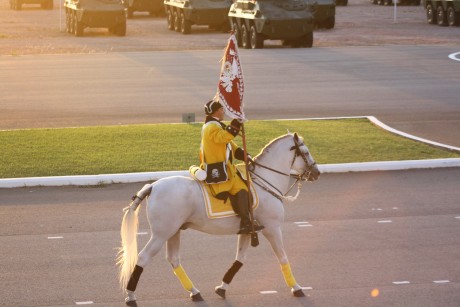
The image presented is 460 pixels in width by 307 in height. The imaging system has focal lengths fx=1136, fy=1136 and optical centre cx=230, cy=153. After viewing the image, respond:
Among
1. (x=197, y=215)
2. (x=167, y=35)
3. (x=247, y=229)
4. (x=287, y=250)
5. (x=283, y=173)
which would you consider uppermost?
(x=283, y=173)

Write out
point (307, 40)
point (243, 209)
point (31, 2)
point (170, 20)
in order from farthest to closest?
point (31, 2) → point (170, 20) → point (307, 40) → point (243, 209)

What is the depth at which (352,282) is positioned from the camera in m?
12.2

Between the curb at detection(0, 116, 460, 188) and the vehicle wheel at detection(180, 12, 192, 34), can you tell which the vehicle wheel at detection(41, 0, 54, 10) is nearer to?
the vehicle wheel at detection(180, 12, 192, 34)

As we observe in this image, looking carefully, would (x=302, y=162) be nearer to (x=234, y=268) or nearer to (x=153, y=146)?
(x=234, y=268)

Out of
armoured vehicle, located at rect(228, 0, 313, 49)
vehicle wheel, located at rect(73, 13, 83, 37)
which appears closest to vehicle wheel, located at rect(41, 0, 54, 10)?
vehicle wheel, located at rect(73, 13, 83, 37)

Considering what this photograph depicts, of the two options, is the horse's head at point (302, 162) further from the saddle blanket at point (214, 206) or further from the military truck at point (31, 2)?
the military truck at point (31, 2)

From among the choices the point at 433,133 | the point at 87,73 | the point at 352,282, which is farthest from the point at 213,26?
the point at 352,282

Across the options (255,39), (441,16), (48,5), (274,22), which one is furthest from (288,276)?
(48,5)

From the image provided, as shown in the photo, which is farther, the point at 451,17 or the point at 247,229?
the point at 451,17

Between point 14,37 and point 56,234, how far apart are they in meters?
32.5

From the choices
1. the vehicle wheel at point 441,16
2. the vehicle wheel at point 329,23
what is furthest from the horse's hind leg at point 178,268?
the vehicle wheel at point 441,16

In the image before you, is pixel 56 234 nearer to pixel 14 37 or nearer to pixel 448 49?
pixel 448 49

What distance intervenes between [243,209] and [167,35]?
36129 mm

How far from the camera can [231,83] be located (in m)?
11.8
